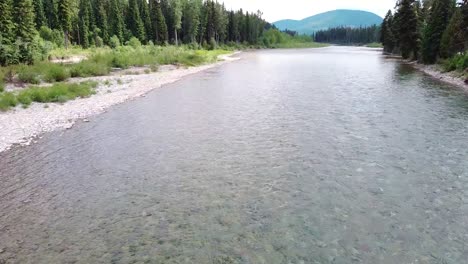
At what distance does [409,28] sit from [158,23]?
209 ft

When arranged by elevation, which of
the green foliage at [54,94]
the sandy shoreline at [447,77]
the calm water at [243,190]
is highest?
the green foliage at [54,94]

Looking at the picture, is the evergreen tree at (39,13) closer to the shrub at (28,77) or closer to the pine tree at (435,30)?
the shrub at (28,77)

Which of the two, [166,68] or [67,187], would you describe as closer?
[67,187]

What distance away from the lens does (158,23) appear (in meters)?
101

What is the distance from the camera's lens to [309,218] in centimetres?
967

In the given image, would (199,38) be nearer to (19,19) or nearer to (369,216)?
(19,19)

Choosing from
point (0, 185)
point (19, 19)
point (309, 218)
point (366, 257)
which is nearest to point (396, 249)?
point (366, 257)

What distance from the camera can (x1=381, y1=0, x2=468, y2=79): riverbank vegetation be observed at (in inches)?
1721

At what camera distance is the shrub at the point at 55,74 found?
1260 inches

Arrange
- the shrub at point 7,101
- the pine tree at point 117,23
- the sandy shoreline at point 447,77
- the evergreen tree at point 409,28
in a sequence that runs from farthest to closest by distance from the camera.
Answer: the pine tree at point 117,23 < the evergreen tree at point 409,28 < the sandy shoreline at point 447,77 < the shrub at point 7,101

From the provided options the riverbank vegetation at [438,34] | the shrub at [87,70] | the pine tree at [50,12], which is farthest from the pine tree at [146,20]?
the shrub at [87,70]

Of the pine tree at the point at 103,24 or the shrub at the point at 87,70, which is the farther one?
the pine tree at the point at 103,24

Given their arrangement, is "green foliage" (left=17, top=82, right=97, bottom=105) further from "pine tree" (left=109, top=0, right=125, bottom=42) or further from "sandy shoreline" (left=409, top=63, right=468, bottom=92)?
"pine tree" (left=109, top=0, right=125, bottom=42)

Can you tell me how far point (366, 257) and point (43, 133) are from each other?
16.0 meters
